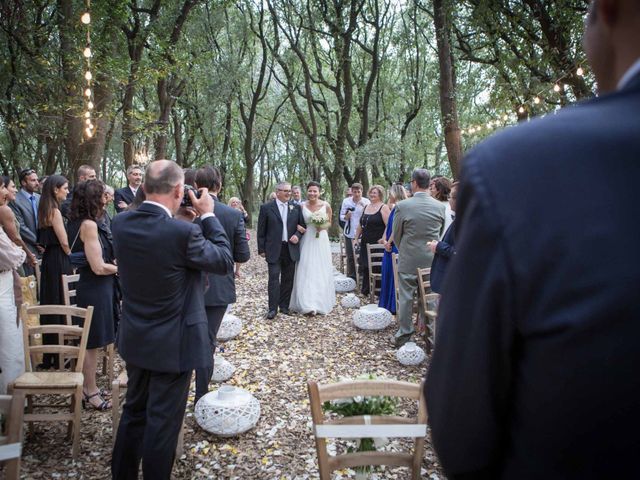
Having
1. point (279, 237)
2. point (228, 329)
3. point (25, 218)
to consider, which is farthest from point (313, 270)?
point (25, 218)

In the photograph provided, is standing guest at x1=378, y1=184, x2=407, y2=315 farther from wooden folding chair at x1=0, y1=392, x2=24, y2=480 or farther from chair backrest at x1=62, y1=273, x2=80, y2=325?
wooden folding chair at x1=0, y1=392, x2=24, y2=480

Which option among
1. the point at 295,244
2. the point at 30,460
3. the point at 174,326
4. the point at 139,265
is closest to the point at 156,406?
the point at 174,326

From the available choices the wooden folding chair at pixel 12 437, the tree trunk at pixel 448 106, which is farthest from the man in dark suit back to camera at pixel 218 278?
the tree trunk at pixel 448 106

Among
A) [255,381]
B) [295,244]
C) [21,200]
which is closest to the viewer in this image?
[255,381]

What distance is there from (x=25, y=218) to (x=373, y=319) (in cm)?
581

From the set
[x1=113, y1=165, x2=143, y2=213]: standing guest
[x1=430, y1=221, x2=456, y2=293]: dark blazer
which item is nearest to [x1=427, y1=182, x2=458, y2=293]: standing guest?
[x1=430, y1=221, x2=456, y2=293]: dark blazer

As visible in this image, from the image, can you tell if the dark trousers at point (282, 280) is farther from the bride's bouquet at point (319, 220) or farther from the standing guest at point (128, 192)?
the standing guest at point (128, 192)

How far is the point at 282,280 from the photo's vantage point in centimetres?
836

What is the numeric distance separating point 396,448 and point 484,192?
388 cm

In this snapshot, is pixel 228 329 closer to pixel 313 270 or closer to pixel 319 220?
pixel 313 270

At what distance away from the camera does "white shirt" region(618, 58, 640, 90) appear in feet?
2.23

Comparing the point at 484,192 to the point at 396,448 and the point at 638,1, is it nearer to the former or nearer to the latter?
the point at 638,1

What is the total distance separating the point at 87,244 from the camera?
420cm

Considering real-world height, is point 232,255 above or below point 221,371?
above
